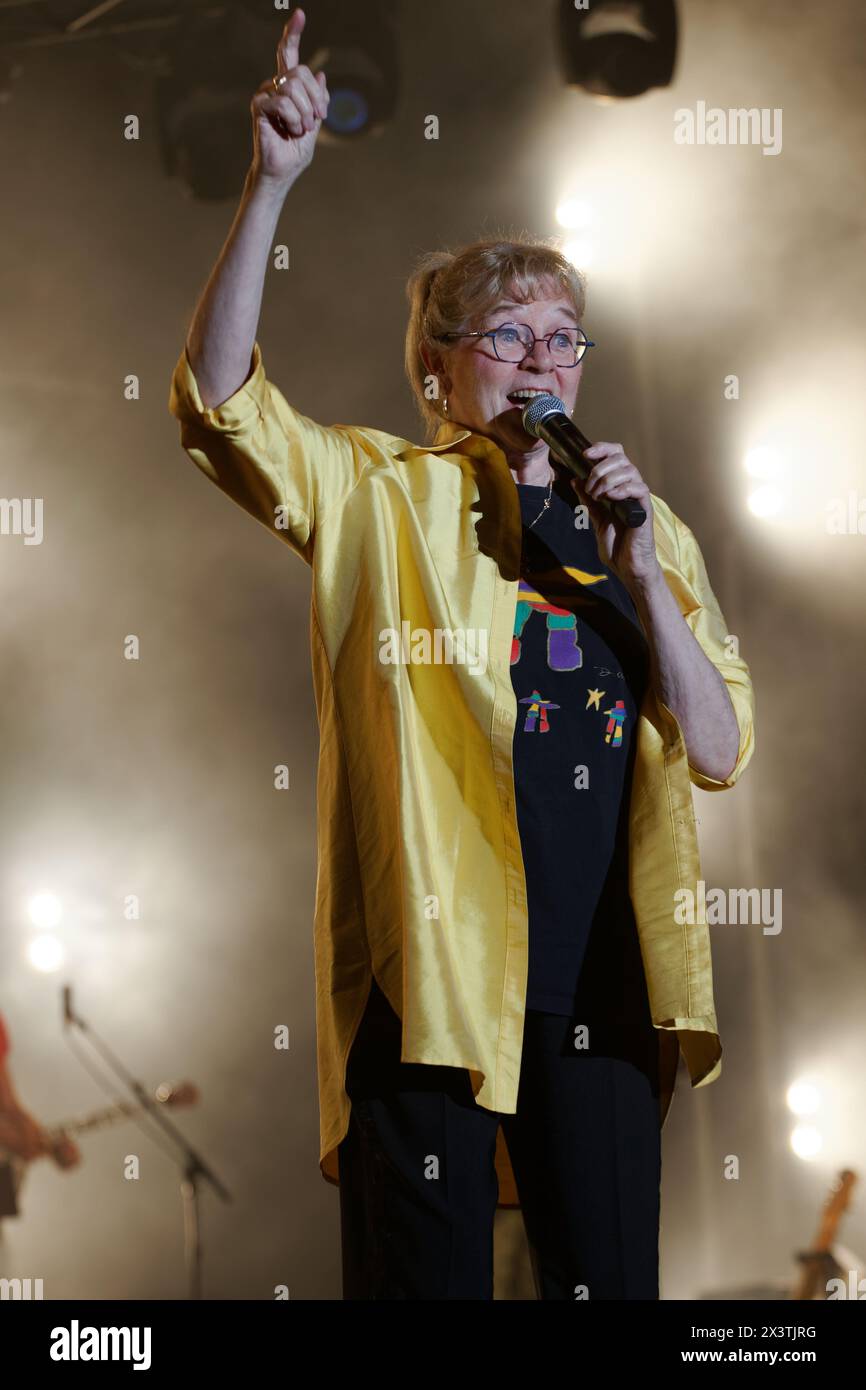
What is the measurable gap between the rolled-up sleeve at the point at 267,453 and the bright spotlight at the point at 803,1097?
1786mm

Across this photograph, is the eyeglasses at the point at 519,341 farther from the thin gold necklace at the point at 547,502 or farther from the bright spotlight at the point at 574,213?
the bright spotlight at the point at 574,213

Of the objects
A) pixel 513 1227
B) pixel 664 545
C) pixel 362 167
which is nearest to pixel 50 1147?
pixel 513 1227

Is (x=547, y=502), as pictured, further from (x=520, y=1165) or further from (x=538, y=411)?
(x=520, y=1165)

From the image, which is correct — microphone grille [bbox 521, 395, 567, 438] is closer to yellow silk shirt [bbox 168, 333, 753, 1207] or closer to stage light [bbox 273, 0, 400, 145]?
yellow silk shirt [bbox 168, 333, 753, 1207]

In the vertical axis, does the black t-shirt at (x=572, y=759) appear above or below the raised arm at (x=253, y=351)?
below

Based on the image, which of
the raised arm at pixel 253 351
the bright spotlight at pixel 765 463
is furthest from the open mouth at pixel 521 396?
the bright spotlight at pixel 765 463

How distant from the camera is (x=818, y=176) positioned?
279 cm

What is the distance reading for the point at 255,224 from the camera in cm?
121

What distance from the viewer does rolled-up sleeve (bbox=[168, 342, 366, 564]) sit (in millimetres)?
1250

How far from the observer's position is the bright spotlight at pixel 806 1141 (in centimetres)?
264

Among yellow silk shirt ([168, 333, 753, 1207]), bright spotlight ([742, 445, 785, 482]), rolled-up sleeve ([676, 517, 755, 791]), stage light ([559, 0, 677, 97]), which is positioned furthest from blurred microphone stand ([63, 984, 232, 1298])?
stage light ([559, 0, 677, 97])

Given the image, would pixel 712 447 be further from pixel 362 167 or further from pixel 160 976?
pixel 160 976

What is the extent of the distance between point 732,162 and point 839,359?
479 mm

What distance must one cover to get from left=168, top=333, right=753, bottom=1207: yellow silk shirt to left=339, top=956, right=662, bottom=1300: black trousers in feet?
0.12
